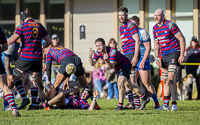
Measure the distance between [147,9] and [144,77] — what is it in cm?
775

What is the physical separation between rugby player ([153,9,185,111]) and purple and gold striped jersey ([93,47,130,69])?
0.73m

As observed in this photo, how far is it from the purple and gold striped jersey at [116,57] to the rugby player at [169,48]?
0.73 m

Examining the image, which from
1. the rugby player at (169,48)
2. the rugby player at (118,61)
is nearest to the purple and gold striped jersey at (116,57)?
Result: the rugby player at (118,61)

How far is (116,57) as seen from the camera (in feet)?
29.8

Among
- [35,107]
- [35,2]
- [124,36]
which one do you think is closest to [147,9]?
[35,2]

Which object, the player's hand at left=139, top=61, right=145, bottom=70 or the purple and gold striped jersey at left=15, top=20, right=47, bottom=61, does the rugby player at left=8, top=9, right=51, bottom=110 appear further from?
the player's hand at left=139, top=61, right=145, bottom=70

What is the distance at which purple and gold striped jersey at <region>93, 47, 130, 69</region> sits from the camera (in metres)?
9.02

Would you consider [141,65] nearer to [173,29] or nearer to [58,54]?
[173,29]

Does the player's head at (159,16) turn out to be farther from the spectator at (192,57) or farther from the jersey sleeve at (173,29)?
the spectator at (192,57)

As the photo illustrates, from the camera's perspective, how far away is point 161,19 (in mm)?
9469

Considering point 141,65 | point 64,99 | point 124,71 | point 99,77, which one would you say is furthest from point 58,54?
point 99,77

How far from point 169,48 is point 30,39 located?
9.23 feet

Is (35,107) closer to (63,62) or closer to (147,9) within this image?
(63,62)

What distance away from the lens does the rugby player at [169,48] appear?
30.6ft
